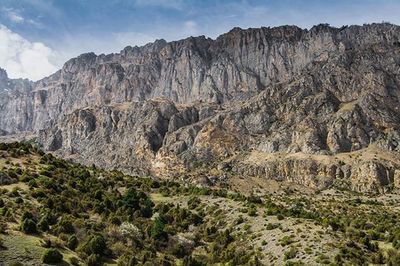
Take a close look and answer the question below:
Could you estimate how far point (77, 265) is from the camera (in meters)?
51.8

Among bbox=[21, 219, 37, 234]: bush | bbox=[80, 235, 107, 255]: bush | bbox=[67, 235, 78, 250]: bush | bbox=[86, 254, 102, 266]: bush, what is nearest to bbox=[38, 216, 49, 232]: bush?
bbox=[21, 219, 37, 234]: bush

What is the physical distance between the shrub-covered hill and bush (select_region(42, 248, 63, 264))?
0.10m

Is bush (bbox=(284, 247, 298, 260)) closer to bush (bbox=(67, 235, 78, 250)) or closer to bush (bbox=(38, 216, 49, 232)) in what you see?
bush (bbox=(67, 235, 78, 250))

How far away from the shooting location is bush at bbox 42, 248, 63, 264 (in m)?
49.3

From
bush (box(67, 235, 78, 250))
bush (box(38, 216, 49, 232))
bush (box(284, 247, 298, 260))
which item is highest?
bush (box(38, 216, 49, 232))

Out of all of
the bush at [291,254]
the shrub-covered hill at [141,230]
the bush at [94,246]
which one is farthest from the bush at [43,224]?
the bush at [291,254]

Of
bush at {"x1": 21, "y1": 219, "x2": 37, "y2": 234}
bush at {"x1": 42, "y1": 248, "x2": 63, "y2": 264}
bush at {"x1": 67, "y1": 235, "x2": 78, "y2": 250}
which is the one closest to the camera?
bush at {"x1": 42, "y1": 248, "x2": 63, "y2": 264}

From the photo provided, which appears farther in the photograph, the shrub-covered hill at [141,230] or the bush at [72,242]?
the bush at [72,242]

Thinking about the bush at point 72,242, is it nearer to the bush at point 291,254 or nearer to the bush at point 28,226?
the bush at point 28,226

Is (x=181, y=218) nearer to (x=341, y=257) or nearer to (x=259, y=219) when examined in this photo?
(x=259, y=219)

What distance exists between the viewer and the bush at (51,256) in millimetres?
49344

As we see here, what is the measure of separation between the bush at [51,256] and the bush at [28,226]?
8.60m

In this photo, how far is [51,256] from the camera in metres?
49.7

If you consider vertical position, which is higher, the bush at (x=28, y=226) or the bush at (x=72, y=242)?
the bush at (x=28, y=226)
